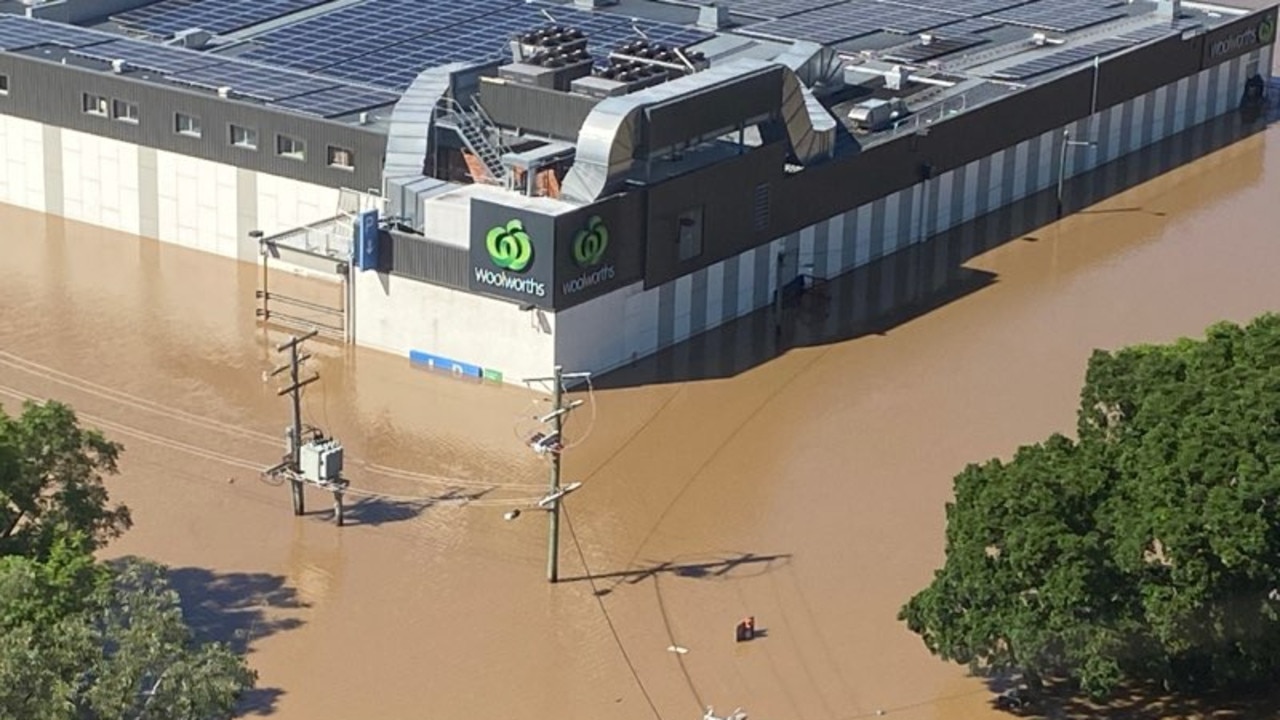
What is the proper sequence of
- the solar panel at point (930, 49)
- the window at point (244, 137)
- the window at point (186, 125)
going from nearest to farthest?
1. the window at point (244, 137)
2. the window at point (186, 125)
3. the solar panel at point (930, 49)

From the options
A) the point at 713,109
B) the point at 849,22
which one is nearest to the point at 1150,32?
the point at 849,22

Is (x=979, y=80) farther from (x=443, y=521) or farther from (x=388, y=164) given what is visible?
(x=443, y=521)

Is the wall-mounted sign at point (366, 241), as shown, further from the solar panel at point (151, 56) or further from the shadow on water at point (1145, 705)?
the shadow on water at point (1145, 705)

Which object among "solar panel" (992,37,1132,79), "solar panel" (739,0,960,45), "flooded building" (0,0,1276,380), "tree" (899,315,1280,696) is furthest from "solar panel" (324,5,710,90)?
"tree" (899,315,1280,696)

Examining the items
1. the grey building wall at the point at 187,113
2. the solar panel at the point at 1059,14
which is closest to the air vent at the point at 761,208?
the grey building wall at the point at 187,113

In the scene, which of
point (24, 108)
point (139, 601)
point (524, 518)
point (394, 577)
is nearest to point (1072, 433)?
point (524, 518)

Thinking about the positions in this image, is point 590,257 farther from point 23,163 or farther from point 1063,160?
point 1063,160

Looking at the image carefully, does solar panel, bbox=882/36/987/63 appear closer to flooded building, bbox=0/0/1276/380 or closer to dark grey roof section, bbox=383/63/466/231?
flooded building, bbox=0/0/1276/380
